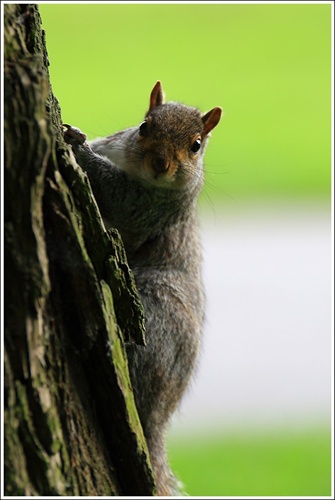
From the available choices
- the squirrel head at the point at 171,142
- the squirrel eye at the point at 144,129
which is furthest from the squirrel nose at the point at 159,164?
the squirrel eye at the point at 144,129

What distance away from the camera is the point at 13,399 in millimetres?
1287

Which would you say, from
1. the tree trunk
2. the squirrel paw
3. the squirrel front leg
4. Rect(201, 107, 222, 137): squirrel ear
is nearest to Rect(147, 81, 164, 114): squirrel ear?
Rect(201, 107, 222, 137): squirrel ear

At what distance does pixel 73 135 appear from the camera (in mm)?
2189

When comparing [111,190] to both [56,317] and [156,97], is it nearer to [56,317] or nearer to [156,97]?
[156,97]

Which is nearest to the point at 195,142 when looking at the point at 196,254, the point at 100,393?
the point at 196,254

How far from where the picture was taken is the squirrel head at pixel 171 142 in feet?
7.88

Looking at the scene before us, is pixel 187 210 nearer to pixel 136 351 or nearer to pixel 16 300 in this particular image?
pixel 136 351

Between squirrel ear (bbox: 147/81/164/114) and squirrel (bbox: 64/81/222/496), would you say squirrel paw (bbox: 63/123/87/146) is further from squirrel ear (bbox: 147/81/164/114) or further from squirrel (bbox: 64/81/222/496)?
squirrel ear (bbox: 147/81/164/114)

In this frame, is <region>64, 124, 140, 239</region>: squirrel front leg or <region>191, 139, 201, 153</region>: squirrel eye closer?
<region>64, 124, 140, 239</region>: squirrel front leg

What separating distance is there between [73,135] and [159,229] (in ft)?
1.59

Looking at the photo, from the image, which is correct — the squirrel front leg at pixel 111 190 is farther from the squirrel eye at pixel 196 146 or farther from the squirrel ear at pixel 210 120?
the squirrel ear at pixel 210 120

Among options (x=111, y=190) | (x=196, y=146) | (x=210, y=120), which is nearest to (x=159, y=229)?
(x=111, y=190)

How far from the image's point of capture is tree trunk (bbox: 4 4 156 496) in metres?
1.29

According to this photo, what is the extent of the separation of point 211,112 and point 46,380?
4.93 ft
